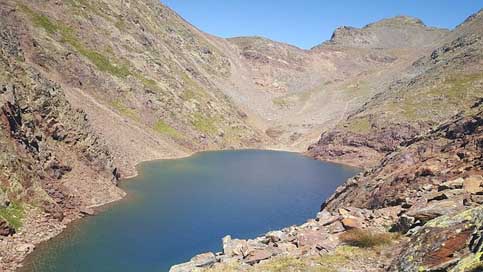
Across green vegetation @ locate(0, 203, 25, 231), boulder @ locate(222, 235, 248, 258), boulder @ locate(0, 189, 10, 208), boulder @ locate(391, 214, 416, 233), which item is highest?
boulder @ locate(391, 214, 416, 233)

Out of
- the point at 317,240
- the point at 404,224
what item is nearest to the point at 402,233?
the point at 404,224

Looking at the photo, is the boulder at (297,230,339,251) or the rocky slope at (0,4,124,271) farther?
the rocky slope at (0,4,124,271)

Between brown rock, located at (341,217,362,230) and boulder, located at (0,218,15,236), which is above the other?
brown rock, located at (341,217,362,230)

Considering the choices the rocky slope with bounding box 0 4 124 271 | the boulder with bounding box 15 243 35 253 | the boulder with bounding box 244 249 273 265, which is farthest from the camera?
the rocky slope with bounding box 0 4 124 271

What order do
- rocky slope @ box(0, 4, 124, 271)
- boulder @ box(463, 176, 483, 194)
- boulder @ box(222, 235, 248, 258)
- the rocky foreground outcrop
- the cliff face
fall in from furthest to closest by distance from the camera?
the cliff face < rocky slope @ box(0, 4, 124, 271) < boulder @ box(222, 235, 248, 258) < boulder @ box(463, 176, 483, 194) < the rocky foreground outcrop

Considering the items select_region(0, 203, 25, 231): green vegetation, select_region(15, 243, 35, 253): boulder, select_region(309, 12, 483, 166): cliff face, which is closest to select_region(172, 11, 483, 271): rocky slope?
select_region(15, 243, 35, 253): boulder

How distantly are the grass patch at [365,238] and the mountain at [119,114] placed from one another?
1256 centimetres

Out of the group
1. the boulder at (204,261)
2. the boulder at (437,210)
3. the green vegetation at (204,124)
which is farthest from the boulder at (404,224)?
the green vegetation at (204,124)

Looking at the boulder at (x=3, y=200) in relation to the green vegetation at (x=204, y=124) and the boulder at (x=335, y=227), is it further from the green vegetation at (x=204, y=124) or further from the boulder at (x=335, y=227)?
the green vegetation at (x=204, y=124)

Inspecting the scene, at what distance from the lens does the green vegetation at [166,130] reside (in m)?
137

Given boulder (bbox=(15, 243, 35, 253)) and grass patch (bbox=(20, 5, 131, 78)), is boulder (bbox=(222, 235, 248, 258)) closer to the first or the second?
boulder (bbox=(15, 243, 35, 253))

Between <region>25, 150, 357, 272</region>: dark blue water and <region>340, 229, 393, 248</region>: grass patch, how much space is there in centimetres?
2250

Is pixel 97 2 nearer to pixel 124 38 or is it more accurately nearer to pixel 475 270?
pixel 124 38

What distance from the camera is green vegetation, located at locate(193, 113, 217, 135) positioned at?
15125 centimetres
